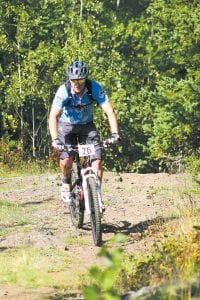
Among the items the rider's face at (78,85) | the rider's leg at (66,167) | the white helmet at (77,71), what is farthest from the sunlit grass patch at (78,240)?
the white helmet at (77,71)

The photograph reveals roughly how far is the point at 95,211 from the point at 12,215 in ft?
8.57

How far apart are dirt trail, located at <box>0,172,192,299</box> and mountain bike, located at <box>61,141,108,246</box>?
0.27m

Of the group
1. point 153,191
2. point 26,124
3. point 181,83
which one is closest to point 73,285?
point 153,191

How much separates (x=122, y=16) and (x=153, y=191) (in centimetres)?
1887

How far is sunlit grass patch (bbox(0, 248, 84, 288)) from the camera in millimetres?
6336

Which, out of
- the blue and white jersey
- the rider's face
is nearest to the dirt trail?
the blue and white jersey

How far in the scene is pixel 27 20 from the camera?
72.8 ft

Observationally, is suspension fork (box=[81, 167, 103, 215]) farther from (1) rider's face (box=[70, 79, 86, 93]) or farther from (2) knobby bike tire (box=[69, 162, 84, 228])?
(1) rider's face (box=[70, 79, 86, 93])

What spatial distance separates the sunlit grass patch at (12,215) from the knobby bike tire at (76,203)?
2.75ft

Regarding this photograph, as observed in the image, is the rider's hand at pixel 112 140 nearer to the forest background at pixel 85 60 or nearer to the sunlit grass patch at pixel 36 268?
the sunlit grass patch at pixel 36 268

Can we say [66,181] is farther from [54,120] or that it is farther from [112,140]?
[112,140]

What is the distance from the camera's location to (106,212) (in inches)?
388

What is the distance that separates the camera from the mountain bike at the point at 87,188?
767 cm

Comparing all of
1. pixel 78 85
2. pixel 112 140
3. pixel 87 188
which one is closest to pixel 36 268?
pixel 87 188
